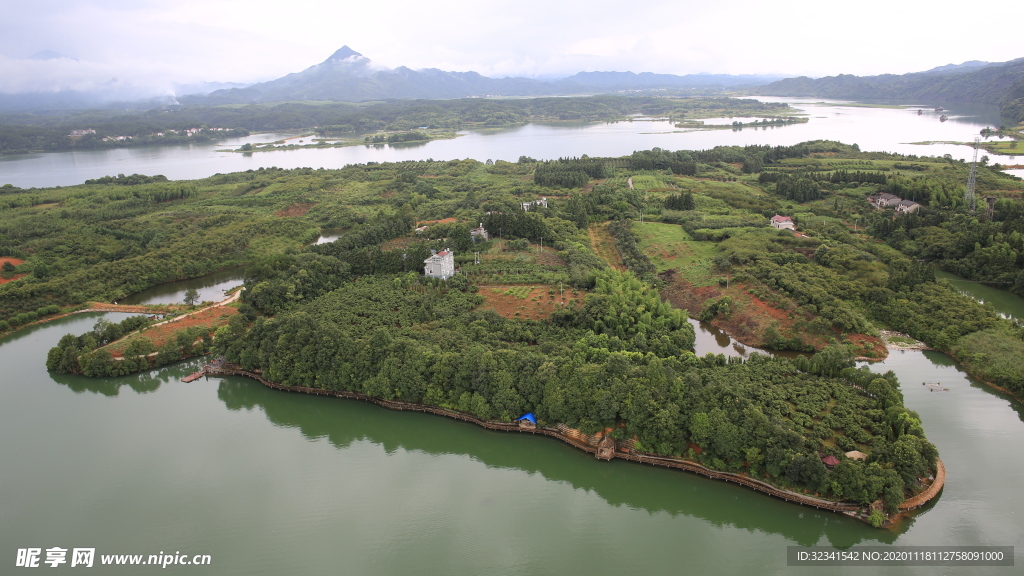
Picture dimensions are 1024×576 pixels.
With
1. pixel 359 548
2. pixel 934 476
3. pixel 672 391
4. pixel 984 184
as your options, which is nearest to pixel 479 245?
pixel 672 391

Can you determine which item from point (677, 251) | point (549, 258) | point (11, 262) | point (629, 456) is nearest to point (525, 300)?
point (549, 258)

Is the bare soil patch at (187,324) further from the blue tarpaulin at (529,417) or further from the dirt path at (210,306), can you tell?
the blue tarpaulin at (529,417)

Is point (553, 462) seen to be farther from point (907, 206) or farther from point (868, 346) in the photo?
point (907, 206)

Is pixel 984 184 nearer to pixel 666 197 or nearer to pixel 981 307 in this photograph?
pixel 666 197

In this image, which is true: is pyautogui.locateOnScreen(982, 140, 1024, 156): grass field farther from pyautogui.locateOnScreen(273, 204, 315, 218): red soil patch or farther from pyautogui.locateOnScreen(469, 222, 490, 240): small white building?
pyautogui.locateOnScreen(273, 204, 315, 218): red soil patch

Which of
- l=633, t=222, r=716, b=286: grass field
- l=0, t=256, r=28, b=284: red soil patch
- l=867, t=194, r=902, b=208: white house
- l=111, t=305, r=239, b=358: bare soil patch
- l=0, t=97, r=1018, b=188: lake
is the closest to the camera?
l=111, t=305, r=239, b=358: bare soil patch

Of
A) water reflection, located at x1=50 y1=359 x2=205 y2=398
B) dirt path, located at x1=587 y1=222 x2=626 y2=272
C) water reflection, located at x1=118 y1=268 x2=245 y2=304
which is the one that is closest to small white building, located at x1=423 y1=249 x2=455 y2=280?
dirt path, located at x1=587 y1=222 x2=626 y2=272
